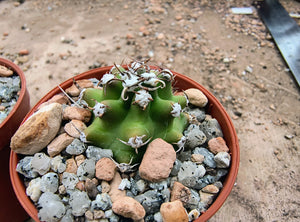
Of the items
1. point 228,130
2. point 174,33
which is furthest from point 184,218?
point 174,33

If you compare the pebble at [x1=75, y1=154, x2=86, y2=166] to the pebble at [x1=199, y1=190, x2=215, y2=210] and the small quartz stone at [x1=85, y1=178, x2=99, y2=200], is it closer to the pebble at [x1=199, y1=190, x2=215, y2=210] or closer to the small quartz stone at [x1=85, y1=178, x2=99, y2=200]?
the small quartz stone at [x1=85, y1=178, x2=99, y2=200]

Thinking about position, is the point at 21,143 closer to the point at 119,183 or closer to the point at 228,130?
the point at 119,183

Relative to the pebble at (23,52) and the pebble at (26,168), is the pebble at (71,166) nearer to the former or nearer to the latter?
the pebble at (26,168)

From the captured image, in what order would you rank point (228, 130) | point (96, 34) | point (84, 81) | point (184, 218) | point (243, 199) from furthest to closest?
point (96, 34), point (243, 199), point (84, 81), point (228, 130), point (184, 218)

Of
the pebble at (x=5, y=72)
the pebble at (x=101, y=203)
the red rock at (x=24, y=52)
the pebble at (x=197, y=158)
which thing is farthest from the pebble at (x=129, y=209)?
the red rock at (x=24, y=52)

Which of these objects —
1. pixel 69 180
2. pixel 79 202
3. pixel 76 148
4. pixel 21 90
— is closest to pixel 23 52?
pixel 21 90

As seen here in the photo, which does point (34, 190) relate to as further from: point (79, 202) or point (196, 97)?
point (196, 97)

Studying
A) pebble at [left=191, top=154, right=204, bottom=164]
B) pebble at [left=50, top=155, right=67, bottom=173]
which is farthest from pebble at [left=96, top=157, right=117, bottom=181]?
pebble at [left=191, top=154, right=204, bottom=164]
